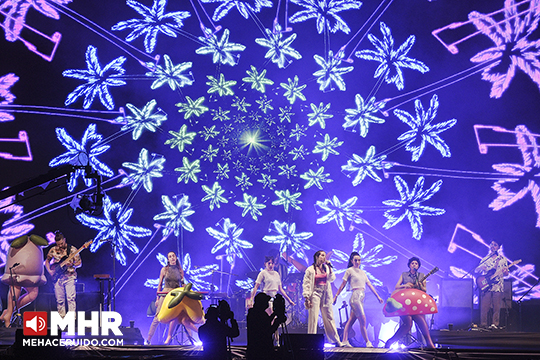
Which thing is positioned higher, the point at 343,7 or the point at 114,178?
the point at 343,7

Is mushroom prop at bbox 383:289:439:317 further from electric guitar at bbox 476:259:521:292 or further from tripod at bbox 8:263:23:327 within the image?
tripod at bbox 8:263:23:327

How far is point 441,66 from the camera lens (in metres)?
14.4

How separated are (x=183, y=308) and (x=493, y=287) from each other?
6.30m

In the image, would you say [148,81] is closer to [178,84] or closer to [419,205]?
[178,84]

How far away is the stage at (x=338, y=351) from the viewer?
6770 mm

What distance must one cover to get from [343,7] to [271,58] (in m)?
2.07

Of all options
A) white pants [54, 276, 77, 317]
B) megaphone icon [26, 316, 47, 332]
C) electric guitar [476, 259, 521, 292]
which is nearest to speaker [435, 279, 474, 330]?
electric guitar [476, 259, 521, 292]

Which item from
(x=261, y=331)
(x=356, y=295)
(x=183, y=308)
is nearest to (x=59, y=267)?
(x=183, y=308)

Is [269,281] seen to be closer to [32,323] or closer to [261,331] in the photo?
[32,323]

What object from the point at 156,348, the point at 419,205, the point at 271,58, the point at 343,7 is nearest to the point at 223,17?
the point at 271,58

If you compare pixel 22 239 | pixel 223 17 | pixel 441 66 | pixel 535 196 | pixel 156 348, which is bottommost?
pixel 156 348

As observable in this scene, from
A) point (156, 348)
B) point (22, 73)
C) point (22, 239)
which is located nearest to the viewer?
point (156, 348)

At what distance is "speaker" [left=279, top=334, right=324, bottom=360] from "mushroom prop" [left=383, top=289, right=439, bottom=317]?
2.58 m

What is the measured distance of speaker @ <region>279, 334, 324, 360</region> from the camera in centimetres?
668
